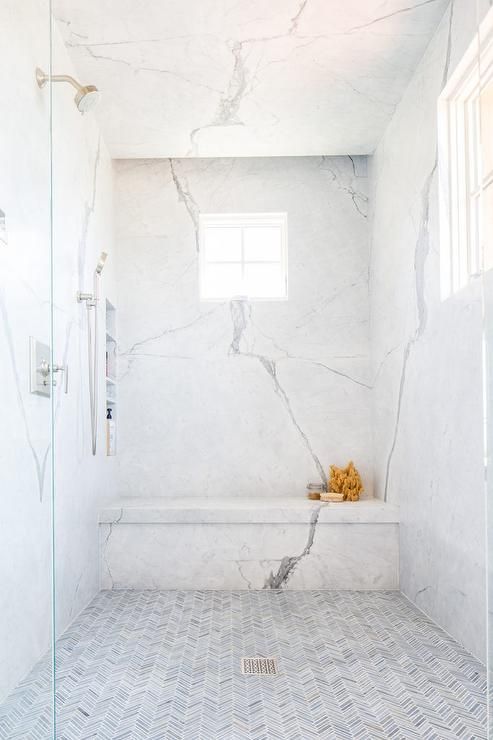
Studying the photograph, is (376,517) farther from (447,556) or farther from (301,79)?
(301,79)

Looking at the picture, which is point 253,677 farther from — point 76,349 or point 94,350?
point 94,350

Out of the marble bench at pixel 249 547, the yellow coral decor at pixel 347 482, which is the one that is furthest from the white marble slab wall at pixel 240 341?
the marble bench at pixel 249 547

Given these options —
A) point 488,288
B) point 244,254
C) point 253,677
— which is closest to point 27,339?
point 488,288

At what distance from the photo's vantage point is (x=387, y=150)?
3.77 metres

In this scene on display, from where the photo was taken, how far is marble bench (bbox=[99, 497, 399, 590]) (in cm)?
352

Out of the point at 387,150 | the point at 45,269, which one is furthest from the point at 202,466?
the point at 45,269

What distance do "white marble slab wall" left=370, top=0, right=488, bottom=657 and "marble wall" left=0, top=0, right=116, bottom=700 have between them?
1.44 m

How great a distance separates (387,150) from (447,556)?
6.97 ft

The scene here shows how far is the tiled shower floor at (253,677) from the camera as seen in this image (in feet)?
6.30

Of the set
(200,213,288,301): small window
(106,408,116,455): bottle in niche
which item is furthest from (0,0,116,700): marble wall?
(200,213,288,301): small window

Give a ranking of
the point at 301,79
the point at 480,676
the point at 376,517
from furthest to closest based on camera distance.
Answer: the point at 376,517
the point at 301,79
the point at 480,676

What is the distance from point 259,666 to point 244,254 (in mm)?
2534

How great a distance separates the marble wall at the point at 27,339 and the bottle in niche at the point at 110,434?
758 millimetres

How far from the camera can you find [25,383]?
67.4 inches
